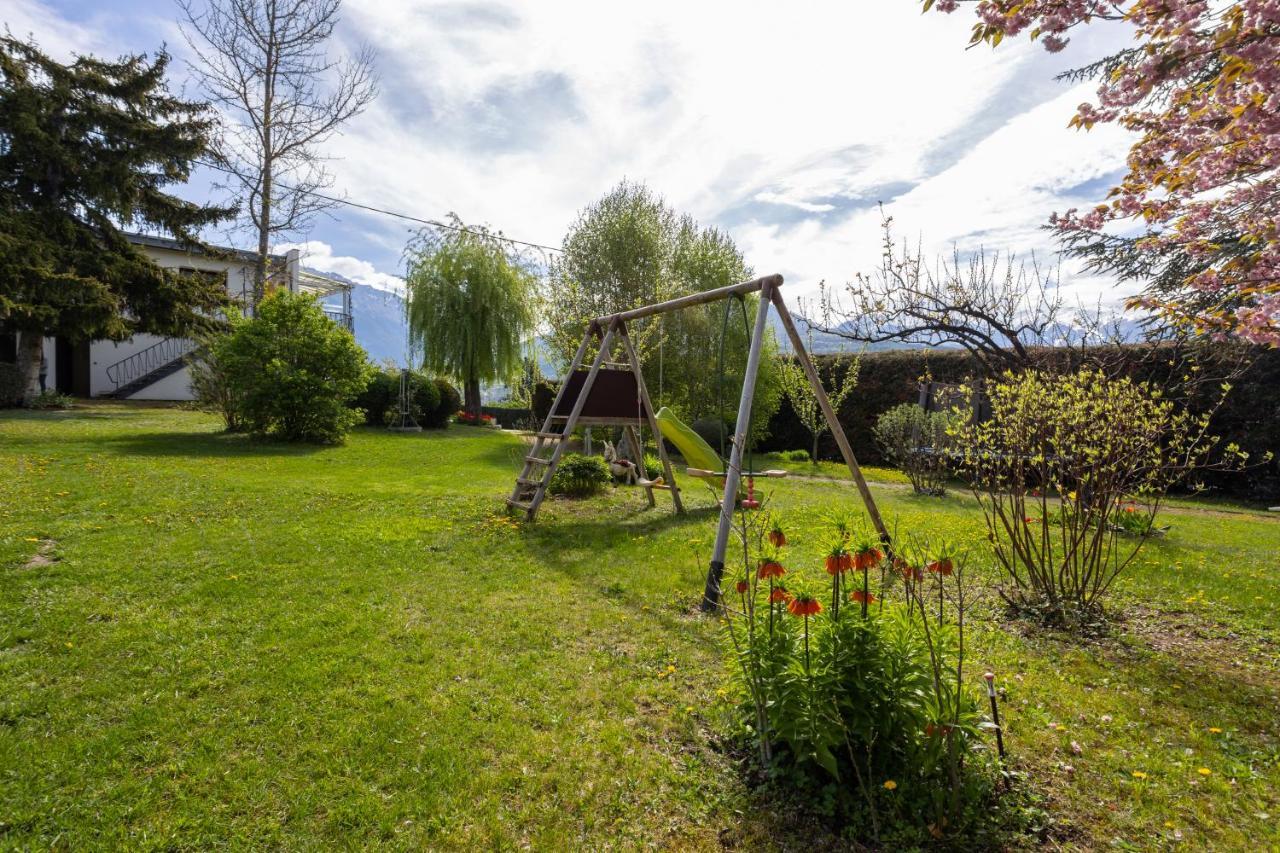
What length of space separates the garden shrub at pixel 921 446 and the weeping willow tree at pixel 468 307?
13222 mm

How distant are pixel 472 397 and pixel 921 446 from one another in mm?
15003

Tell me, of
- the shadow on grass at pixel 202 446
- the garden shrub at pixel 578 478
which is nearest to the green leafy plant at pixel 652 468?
the garden shrub at pixel 578 478

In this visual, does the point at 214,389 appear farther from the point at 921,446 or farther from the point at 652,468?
the point at 921,446

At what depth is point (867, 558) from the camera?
2199 mm

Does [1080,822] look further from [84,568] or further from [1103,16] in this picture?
[84,568]

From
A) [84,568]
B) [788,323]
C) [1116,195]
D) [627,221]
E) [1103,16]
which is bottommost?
[84,568]

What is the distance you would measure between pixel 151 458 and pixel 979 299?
12466 millimetres

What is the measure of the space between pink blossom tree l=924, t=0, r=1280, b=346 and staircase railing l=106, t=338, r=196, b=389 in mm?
23724

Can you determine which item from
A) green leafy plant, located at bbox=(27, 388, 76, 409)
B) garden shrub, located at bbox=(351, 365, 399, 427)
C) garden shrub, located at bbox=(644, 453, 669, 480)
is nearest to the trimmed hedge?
garden shrub, located at bbox=(351, 365, 399, 427)

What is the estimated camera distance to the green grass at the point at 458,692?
2178 millimetres

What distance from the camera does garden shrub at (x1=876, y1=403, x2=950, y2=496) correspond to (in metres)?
10.4

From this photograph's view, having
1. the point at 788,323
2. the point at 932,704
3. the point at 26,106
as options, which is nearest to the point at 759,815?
the point at 932,704

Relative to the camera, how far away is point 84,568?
4355 mm

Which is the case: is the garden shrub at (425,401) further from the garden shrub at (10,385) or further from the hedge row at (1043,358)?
the hedge row at (1043,358)
